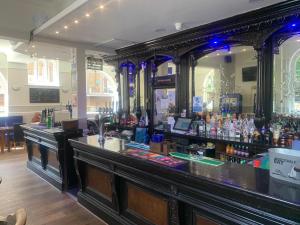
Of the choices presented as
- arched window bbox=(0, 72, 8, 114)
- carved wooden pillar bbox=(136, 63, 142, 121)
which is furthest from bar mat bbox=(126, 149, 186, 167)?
arched window bbox=(0, 72, 8, 114)

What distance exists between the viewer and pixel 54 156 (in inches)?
181

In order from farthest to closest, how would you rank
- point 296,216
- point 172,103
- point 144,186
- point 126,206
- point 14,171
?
point 14,171, point 172,103, point 126,206, point 144,186, point 296,216

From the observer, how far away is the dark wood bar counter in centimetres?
423

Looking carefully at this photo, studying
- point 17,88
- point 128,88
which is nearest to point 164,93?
point 128,88

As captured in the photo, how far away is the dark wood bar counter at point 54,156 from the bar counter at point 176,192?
72 cm

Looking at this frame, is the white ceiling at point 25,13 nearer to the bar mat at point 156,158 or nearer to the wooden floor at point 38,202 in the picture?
the wooden floor at point 38,202

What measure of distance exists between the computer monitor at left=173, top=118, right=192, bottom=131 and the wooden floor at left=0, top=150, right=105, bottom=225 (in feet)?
6.72

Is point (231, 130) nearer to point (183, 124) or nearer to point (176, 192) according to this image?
point (183, 124)

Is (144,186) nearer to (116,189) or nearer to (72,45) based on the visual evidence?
(116,189)

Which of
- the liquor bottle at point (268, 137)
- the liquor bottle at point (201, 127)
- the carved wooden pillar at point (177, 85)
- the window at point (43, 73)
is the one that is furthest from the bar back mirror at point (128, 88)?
the window at point (43, 73)

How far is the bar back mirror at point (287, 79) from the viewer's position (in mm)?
3336

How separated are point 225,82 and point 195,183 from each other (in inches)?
106

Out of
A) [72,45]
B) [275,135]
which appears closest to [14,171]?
[72,45]

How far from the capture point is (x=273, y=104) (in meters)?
3.41
